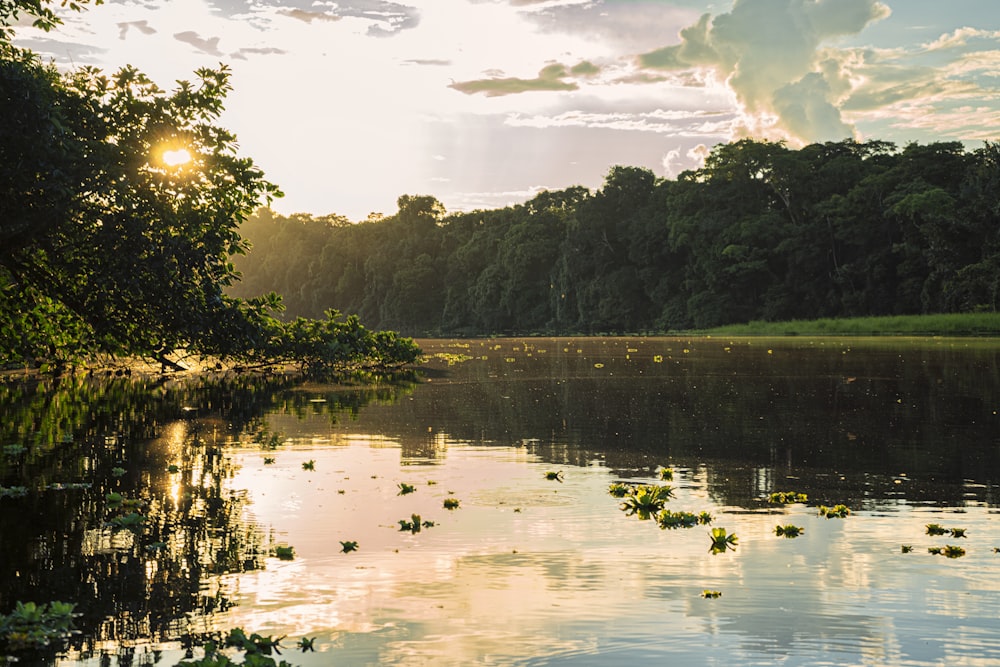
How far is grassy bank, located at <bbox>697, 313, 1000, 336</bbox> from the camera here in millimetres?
87000

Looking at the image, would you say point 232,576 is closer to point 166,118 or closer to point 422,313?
point 166,118

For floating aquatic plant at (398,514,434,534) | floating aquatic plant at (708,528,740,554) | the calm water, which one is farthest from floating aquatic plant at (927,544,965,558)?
floating aquatic plant at (398,514,434,534)

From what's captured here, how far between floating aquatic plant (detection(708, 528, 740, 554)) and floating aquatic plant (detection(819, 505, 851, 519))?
2130 millimetres

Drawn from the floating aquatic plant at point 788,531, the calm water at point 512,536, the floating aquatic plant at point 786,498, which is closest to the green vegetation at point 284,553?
the calm water at point 512,536

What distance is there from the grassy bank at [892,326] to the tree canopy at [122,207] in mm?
78378

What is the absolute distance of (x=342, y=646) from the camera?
8.01m

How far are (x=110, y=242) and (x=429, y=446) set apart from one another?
831 cm

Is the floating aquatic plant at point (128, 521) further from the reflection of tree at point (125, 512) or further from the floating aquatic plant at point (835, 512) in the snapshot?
the floating aquatic plant at point (835, 512)

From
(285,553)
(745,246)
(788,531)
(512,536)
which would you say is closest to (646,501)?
(788,531)

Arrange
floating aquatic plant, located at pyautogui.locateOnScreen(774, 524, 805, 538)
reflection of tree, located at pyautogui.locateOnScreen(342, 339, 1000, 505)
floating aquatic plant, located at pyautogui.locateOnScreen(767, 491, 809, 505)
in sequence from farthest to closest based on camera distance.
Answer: reflection of tree, located at pyautogui.locateOnScreen(342, 339, 1000, 505) → floating aquatic plant, located at pyautogui.locateOnScreen(767, 491, 809, 505) → floating aquatic plant, located at pyautogui.locateOnScreen(774, 524, 805, 538)

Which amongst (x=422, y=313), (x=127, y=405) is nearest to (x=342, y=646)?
(x=127, y=405)

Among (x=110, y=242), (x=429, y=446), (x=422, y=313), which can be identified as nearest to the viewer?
(x=110, y=242)

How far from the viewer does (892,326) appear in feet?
314

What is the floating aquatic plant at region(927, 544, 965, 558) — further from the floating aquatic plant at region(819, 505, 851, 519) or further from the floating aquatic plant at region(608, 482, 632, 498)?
the floating aquatic plant at region(608, 482, 632, 498)
